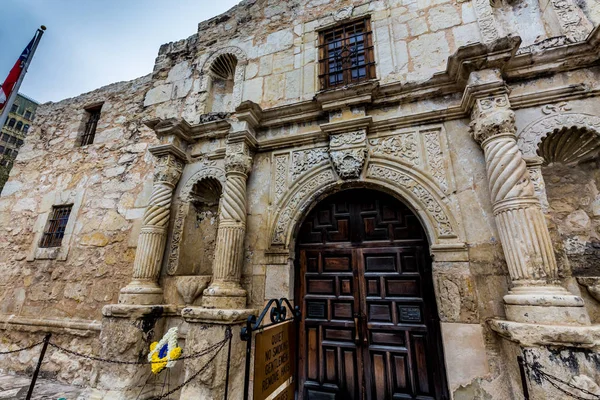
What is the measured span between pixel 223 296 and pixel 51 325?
11.6ft

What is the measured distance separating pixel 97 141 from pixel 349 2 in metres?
5.42

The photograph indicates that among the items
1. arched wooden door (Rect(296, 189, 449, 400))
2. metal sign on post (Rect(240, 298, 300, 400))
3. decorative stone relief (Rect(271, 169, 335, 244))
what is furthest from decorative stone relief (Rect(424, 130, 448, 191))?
metal sign on post (Rect(240, 298, 300, 400))

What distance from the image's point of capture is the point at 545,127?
9.03 ft

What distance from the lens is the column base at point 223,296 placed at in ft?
9.83

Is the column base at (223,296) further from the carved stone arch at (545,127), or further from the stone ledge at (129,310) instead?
the carved stone arch at (545,127)

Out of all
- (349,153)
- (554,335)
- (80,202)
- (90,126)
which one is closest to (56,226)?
(80,202)

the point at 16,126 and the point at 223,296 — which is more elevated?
the point at 16,126

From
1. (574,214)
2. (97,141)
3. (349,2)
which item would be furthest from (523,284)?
(97,141)

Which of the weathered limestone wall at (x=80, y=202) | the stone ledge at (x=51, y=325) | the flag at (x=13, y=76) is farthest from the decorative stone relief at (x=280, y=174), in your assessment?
the flag at (x=13, y=76)

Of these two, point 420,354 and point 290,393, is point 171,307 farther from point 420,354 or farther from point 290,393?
point 420,354

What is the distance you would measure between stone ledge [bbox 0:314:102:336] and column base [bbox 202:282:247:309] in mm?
2330

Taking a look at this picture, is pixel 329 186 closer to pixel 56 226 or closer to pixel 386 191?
pixel 386 191

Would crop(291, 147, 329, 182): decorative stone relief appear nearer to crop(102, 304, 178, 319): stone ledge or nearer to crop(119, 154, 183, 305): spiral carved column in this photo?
crop(119, 154, 183, 305): spiral carved column

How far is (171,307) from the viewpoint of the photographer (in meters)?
3.59
